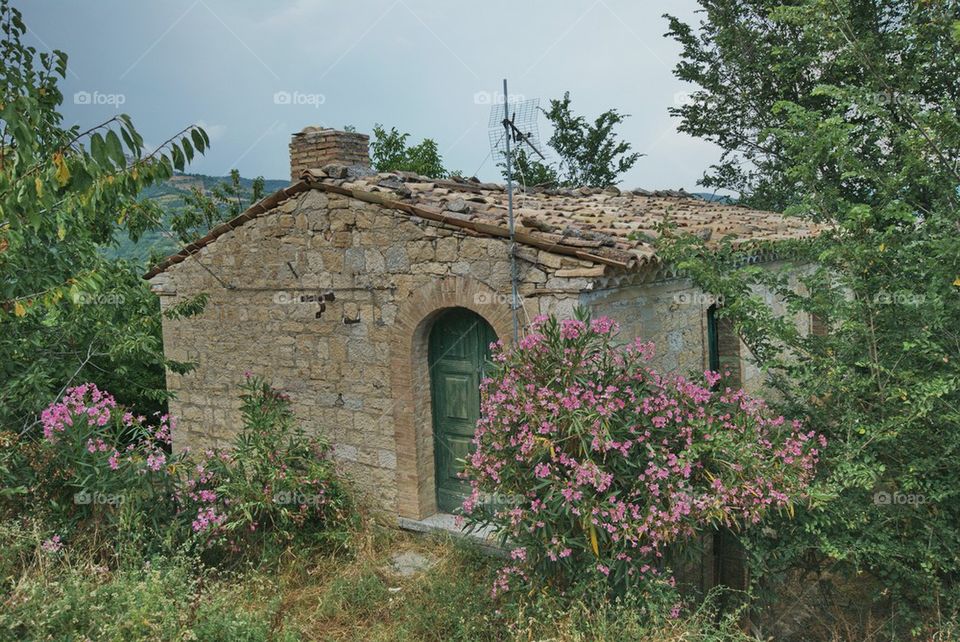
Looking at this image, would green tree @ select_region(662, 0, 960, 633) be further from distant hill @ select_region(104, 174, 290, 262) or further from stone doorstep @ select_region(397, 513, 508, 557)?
distant hill @ select_region(104, 174, 290, 262)

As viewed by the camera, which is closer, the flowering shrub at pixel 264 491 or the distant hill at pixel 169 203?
the flowering shrub at pixel 264 491

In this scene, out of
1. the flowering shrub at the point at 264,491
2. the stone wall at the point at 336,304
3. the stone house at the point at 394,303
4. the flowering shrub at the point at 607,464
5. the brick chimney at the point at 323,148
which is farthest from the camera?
the brick chimney at the point at 323,148

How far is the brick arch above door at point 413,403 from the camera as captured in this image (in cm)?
707

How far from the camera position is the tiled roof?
20.5ft

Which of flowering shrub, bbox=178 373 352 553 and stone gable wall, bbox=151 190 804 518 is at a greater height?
stone gable wall, bbox=151 190 804 518

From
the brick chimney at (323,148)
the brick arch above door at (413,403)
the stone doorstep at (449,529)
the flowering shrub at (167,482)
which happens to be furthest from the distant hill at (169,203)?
the stone doorstep at (449,529)

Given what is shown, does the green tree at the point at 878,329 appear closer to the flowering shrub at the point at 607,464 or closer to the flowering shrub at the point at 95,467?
the flowering shrub at the point at 607,464

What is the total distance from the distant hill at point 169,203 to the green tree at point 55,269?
1556mm

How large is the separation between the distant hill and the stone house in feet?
5.35

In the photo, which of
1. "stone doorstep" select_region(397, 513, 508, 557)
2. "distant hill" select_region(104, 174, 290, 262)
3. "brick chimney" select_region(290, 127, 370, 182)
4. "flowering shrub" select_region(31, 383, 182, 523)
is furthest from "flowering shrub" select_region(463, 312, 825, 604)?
"distant hill" select_region(104, 174, 290, 262)

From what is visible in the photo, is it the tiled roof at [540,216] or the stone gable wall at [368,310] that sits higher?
the tiled roof at [540,216]

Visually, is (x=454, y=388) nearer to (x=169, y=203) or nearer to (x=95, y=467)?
(x=95, y=467)

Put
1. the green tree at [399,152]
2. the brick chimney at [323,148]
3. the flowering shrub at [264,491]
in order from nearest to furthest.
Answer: the flowering shrub at [264,491]
the brick chimney at [323,148]
the green tree at [399,152]

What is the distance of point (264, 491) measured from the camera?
6523 mm
